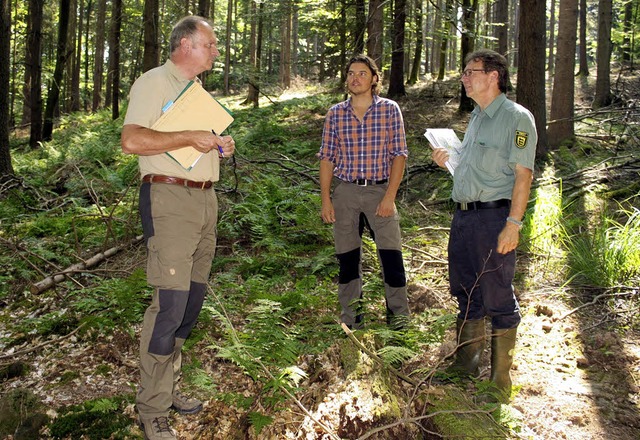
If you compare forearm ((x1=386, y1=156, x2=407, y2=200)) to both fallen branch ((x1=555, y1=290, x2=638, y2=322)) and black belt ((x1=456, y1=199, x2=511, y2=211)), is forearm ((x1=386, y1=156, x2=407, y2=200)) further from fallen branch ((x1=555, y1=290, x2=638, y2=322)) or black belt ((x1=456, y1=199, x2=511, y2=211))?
fallen branch ((x1=555, y1=290, x2=638, y2=322))

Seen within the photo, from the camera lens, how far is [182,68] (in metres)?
3.41

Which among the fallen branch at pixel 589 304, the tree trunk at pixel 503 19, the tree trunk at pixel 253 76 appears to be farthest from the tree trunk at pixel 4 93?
the tree trunk at pixel 503 19

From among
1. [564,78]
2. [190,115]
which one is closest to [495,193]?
[190,115]

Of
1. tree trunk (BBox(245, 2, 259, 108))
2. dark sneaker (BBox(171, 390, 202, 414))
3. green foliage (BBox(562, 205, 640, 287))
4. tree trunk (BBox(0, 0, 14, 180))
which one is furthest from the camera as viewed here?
tree trunk (BBox(245, 2, 259, 108))

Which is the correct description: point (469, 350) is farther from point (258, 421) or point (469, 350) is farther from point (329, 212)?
point (258, 421)

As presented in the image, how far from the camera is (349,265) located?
4.79 metres

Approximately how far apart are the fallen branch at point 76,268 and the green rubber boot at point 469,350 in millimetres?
4012

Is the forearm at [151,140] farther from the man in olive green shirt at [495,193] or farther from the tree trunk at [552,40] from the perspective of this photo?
the tree trunk at [552,40]

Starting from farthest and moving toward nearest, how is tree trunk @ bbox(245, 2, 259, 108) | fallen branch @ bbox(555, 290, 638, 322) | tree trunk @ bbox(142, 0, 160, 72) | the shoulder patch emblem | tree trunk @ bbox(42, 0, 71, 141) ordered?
1. tree trunk @ bbox(245, 2, 259, 108)
2. tree trunk @ bbox(42, 0, 71, 141)
3. tree trunk @ bbox(142, 0, 160, 72)
4. fallen branch @ bbox(555, 290, 638, 322)
5. the shoulder patch emblem

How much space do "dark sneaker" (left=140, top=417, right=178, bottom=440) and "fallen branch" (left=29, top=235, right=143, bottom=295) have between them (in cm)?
277

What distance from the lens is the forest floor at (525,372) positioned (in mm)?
3449

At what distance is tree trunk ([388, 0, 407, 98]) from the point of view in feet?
47.9

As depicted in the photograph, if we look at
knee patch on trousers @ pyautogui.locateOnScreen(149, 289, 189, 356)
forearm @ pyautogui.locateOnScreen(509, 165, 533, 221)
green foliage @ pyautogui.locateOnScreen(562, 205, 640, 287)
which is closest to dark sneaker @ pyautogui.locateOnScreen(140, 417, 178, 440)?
knee patch on trousers @ pyautogui.locateOnScreen(149, 289, 189, 356)

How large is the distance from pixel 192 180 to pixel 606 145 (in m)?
9.79
